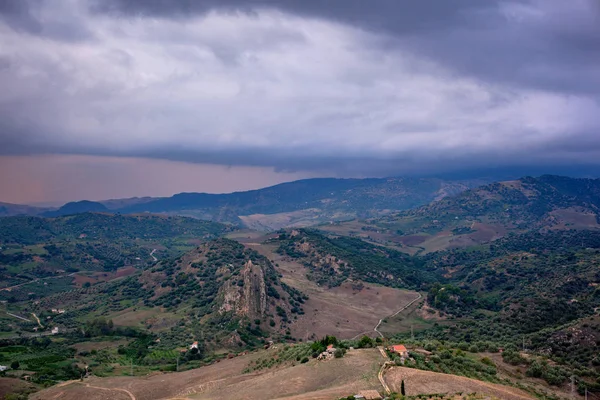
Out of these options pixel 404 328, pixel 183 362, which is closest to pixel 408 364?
pixel 183 362

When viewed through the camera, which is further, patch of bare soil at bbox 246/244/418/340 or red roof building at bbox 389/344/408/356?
patch of bare soil at bbox 246/244/418/340

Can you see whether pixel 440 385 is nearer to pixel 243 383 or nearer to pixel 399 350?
pixel 399 350

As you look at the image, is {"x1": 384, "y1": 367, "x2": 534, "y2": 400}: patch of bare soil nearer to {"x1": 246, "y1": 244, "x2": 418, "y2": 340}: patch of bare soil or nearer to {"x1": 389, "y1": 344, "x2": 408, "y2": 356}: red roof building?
{"x1": 389, "y1": 344, "x2": 408, "y2": 356}: red roof building

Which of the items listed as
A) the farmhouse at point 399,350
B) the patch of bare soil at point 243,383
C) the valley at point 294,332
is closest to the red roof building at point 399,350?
the farmhouse at point 399,350

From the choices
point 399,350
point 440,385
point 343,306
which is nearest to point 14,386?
point 399,350

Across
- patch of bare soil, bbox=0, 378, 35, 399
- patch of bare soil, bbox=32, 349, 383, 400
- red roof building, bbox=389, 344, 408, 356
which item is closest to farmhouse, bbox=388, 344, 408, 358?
red roof building, bbox=389, 344, 408, 356

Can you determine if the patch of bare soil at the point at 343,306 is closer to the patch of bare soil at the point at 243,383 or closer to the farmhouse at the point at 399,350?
the patch of bare soil at the point at 243,383
